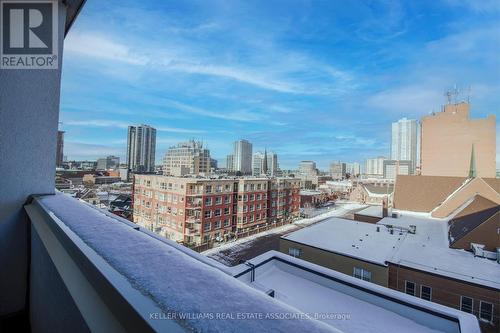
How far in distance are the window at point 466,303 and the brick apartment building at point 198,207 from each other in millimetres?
8723

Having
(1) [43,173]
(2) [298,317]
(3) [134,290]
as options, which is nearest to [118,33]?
(1) [43,173]

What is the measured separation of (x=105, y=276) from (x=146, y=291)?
0.30 feet

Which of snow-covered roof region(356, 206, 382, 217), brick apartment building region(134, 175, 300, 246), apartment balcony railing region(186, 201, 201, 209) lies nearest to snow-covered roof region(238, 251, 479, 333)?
brick apartment building region(134, 175, 300, 246)

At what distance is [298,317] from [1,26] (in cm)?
209

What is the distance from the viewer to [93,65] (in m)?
2.05

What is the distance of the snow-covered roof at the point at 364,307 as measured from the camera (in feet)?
4.24

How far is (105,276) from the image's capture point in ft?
1.25

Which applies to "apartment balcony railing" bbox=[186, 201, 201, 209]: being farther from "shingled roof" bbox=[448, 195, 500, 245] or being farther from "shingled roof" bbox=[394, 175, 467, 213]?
"shingled roof" bbox=[394, 175, 467, 213]

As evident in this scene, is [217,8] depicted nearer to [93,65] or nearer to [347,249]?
[93,65]

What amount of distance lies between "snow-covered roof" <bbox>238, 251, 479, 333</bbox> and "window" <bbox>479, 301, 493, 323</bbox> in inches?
160

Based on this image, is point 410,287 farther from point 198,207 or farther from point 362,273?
point 198,207

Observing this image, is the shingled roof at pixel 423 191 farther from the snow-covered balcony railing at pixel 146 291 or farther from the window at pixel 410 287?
the snow-covered balcony railing at pixel 146 291

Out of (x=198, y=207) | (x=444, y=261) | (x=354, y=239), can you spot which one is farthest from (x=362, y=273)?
(x=198, y=207)

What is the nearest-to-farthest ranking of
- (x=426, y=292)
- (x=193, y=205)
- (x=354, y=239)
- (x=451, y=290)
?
(x=451, y=290) → (x=426, y=292) → (x=354, y=239) → (x=193, y=205)
